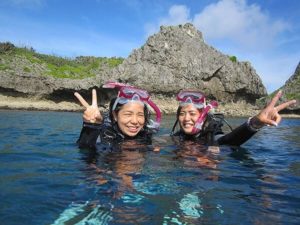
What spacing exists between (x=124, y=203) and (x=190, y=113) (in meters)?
3.77

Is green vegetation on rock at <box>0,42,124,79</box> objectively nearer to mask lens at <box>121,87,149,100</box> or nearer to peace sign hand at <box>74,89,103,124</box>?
mask lens at <box>121,87,149,100</box>

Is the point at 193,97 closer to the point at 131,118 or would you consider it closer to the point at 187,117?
the point at 187,117

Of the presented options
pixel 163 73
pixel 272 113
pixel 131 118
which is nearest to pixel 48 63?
pixel 163 73

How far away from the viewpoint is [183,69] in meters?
37.4

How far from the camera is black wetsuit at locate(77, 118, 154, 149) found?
562 centimetres

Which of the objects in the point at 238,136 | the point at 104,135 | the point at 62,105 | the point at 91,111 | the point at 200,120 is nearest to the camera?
the point at 91,111

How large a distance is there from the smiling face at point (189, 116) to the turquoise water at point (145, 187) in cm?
64

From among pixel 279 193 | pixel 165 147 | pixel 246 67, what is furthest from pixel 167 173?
pixel 246 67

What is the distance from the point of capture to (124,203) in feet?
10.2

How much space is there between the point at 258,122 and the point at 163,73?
3162 centimetres

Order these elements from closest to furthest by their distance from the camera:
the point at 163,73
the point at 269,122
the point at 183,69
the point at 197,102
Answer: the point at 269,122 < the point at 197,102 < the point at 163,73 < the point at 183,69

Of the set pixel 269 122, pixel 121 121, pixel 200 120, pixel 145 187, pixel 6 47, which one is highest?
pixel 6 47

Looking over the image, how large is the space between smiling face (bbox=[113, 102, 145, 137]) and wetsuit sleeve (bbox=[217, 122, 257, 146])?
1497 millimetres

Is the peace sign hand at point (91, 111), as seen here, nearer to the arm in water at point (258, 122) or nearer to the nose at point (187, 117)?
the nose at point (187, 117)
